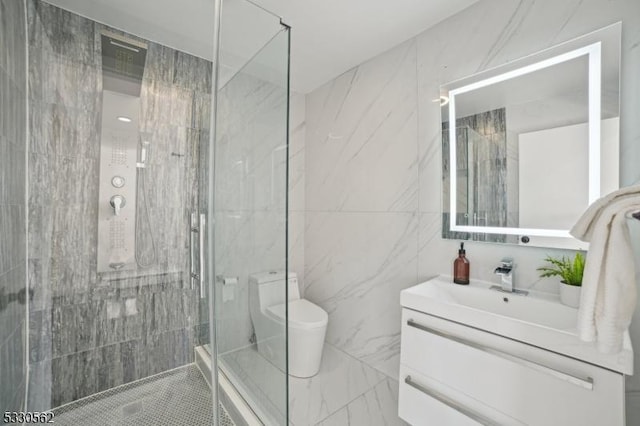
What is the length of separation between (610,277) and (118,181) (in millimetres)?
2426

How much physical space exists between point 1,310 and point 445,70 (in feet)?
8.28

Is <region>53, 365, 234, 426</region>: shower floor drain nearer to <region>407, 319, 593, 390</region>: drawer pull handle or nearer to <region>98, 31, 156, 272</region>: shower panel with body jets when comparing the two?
<region>98, 31, 156, 272</region>: shower panel with body jets

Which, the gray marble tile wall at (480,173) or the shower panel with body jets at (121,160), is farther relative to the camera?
the shower panel with body jets at (121,160)

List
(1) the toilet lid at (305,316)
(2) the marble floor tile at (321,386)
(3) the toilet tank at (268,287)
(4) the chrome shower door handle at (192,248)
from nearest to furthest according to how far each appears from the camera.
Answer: (3) the toilet tank at (268,287), (2) the marble floor tile at (321,386), (1) the toilet lid at (305,316), (4) the chrome shower door handle at (192,248)

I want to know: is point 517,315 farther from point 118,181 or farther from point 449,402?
point 118,181

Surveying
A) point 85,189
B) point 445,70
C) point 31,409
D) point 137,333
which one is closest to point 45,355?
point 31,409

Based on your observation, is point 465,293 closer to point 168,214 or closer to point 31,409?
point 168,214

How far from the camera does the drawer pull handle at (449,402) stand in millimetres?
1084

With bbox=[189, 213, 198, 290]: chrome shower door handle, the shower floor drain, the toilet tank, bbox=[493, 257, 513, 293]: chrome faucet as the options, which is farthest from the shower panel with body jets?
bbox=[493, 257, 513, 293]: chrome faucet

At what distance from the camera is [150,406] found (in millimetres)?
1644

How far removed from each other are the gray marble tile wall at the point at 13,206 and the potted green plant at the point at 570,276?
7.68 ft

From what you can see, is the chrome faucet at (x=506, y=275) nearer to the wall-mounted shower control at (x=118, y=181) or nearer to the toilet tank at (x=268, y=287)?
the toilet tank at (x=268, y=287)

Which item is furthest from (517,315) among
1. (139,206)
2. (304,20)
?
(139,206)

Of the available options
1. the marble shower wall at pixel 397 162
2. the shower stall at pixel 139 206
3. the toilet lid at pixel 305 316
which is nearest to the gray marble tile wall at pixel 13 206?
the shower stall at pixel 139 206
